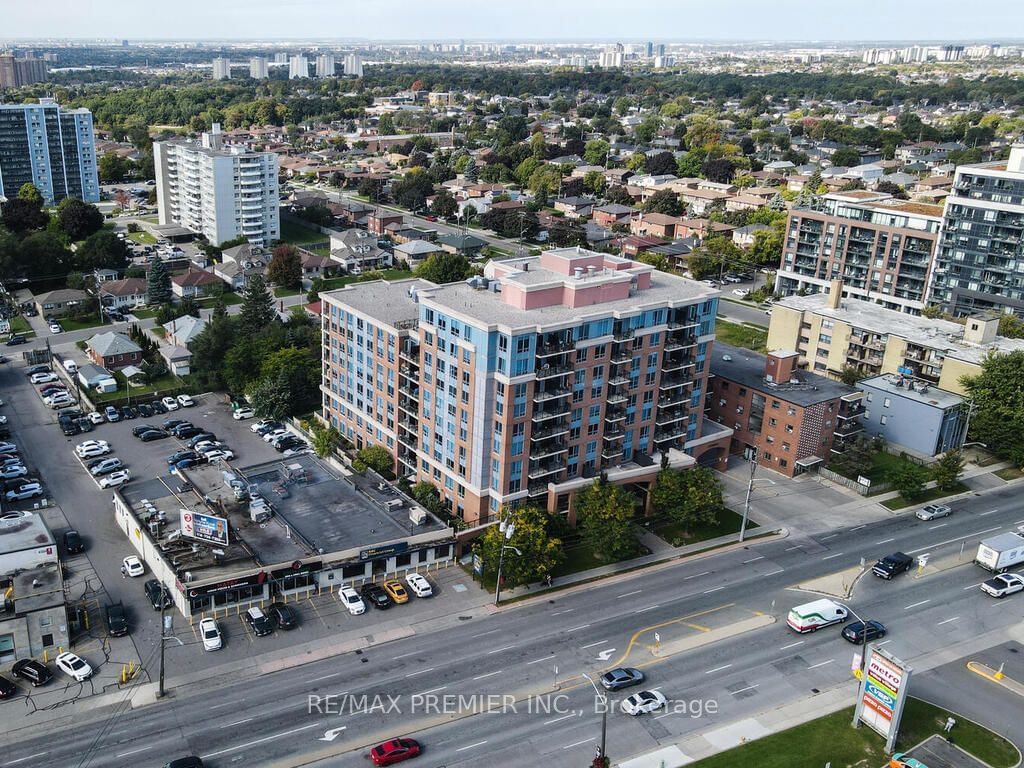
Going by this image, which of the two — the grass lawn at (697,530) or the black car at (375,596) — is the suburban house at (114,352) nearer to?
the black car at (375,596)

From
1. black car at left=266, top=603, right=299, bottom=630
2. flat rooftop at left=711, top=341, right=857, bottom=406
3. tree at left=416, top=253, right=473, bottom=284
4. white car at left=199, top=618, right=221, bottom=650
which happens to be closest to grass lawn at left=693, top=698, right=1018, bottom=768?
black car at left=266, top=603, right=299, bottom=630

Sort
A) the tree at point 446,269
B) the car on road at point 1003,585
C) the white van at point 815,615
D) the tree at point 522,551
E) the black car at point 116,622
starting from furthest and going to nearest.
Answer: the tree at point 446,269 → the car on road at point 1003,585 → the tree at point 522,551 → the white van at point 815,615 → the black car at point 116,622

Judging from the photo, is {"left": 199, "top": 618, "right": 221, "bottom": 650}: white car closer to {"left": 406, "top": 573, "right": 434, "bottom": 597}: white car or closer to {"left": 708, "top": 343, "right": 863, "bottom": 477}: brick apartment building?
{"left": 406, "top": 573, "right": 434, "bottom": 597}: white car

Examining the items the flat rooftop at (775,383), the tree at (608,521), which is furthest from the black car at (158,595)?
the flat rooftop at (775,383)

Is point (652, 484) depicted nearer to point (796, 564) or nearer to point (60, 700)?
point (796, 564)

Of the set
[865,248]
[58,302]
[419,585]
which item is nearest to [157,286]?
[58,302]
